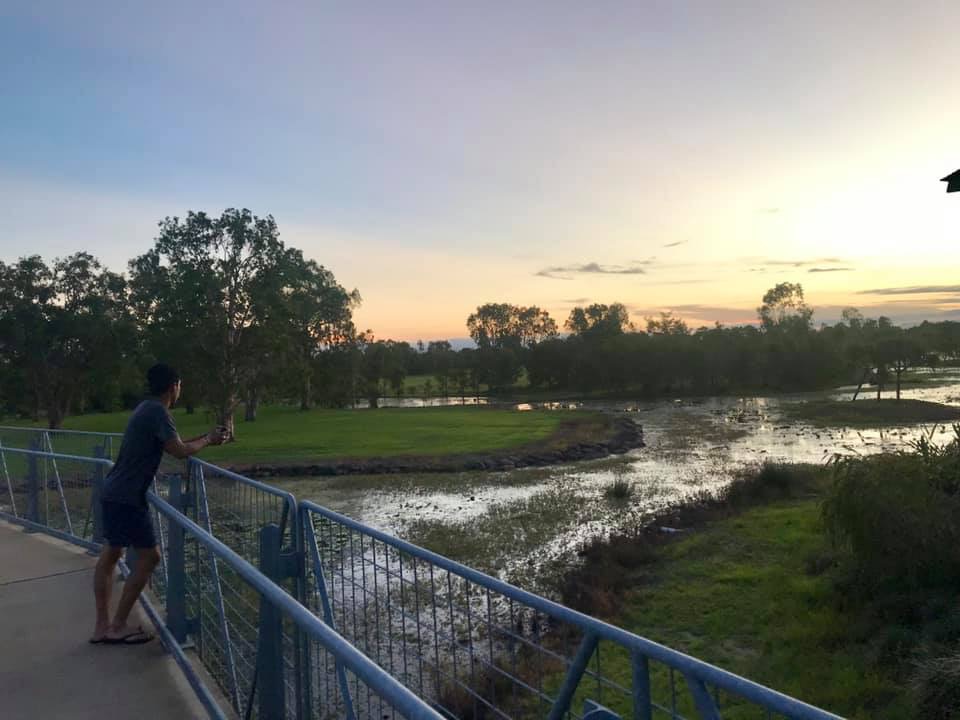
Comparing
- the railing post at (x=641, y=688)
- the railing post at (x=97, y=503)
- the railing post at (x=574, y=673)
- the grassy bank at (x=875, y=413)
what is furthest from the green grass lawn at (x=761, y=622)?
the grassy bank at (x=875, y=413)

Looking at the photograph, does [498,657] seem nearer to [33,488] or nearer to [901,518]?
[901,518]

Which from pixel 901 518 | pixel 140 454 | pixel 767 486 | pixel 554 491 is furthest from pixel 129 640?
pixel 767 486

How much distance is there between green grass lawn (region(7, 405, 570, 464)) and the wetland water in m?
4.82

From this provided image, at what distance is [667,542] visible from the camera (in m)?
13.3

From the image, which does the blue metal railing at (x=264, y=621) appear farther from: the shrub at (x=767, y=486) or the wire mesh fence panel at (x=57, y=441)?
the shrub at (x=767, y=486)

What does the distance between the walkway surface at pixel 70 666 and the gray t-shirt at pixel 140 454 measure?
113 centimetres

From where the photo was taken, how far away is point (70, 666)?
4.61 meters

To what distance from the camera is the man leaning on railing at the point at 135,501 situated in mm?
4875

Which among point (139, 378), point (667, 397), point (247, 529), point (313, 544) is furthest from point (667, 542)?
point (667, 397)

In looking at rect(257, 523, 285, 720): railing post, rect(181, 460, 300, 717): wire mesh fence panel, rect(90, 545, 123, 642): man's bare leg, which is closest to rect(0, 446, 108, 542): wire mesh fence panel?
rect(181, 460, 300, 717): wire mesh fence panel

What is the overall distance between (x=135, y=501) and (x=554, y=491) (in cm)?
1672

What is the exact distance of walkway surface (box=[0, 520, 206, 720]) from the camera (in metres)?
4.04

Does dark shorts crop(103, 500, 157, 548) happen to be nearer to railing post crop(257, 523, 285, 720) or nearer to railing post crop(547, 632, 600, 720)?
railing post crop(257, 523, 285, 720)

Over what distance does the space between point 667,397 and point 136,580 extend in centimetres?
7008
